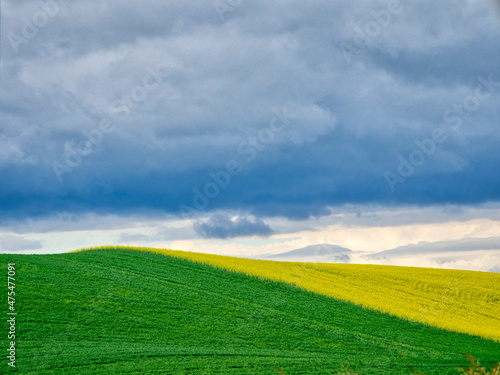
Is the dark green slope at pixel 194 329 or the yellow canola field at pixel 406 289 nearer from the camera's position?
the dark green slope at pixel 194 329

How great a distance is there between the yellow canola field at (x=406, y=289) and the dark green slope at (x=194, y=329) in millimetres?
2015

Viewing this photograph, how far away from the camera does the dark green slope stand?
18.1m

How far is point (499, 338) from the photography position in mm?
28922

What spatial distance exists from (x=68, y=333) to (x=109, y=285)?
22.6 ft

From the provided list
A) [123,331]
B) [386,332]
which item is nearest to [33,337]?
[123,331]

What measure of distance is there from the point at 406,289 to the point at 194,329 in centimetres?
2338

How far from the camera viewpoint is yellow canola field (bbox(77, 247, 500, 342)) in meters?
31.7

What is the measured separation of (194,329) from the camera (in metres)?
22.8

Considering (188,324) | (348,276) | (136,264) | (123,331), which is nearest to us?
(123,331)

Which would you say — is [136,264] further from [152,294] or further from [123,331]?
[123,331]

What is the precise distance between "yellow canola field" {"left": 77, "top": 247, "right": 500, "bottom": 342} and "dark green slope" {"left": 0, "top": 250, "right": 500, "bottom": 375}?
2015mm

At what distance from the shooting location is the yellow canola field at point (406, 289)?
31688mm

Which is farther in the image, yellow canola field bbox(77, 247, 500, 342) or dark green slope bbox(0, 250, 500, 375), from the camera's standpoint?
yellow canola field bbox(77, 247, 500, 342)

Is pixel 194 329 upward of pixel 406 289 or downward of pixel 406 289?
downward
